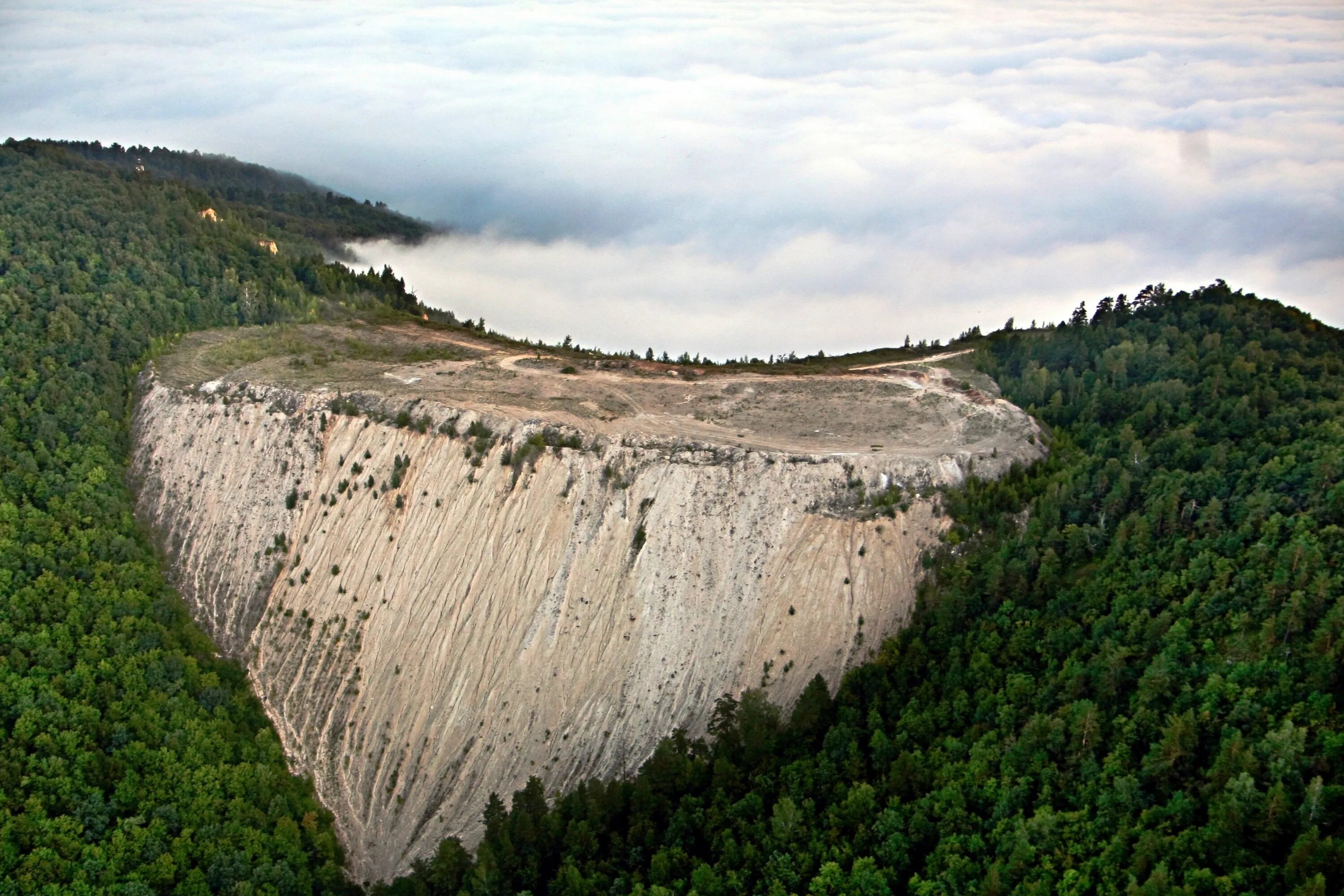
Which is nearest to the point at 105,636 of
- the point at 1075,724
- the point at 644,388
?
the point at 644,388

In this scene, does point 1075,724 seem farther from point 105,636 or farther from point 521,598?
point 105,636

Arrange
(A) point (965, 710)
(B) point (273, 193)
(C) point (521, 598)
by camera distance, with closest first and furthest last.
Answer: (A) point (965, 710)
(C) point (521, 598)
(B) point (273, 193)

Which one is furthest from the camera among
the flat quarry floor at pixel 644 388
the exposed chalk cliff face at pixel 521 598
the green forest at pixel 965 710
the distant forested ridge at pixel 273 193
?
the distant forested ridge at pixel 273 193

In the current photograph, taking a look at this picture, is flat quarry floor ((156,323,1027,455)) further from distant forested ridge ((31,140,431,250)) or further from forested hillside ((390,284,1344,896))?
distant forested ridge ((31,140,431,250))

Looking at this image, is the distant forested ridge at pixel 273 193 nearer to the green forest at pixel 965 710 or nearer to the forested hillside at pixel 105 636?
the forested hillside at pixel 105 636

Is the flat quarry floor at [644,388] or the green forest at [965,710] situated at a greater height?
the flat quarry floor at [644,388]

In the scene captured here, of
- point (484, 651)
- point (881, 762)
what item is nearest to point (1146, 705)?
point (881, 762)

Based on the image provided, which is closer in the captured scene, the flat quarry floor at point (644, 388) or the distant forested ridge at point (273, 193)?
the flat quarry floor at point (644, 388)

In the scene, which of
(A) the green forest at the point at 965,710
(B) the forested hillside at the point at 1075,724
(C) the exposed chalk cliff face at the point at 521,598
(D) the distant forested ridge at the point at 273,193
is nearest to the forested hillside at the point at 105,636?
(A) the green forest at the point at 965,710
